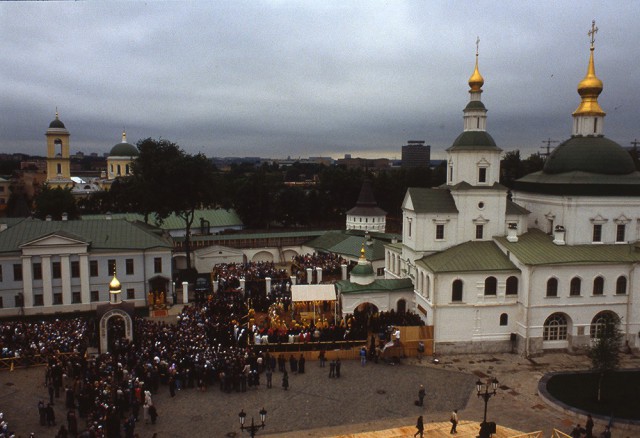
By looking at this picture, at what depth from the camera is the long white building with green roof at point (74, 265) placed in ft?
106

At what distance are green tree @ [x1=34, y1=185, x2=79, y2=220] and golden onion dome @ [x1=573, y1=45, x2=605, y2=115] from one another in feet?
148

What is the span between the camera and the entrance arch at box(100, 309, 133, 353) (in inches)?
974

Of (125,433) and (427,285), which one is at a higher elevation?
(427,285)

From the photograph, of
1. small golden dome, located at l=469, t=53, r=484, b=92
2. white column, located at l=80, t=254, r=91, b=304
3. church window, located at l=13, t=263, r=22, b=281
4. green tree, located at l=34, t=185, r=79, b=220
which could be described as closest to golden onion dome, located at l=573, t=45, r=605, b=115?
small golden dome, located at l=469, t=53, r=484, b=92

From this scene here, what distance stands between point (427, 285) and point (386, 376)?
A: 6.37 m

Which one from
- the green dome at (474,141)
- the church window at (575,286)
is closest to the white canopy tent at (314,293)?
the green dome at (474,141)

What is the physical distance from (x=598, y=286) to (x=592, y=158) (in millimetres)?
8003

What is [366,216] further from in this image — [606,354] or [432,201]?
[606,354]

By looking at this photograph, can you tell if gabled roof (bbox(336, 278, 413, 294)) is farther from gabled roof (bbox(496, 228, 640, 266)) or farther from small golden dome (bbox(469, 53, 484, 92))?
small golden dome (bbox(469, 53, 484, 92))

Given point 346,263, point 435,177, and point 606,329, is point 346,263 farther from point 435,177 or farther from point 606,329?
point 435,177

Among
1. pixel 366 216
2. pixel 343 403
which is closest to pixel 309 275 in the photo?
pixel 366 216

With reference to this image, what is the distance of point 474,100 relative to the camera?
32719 mm

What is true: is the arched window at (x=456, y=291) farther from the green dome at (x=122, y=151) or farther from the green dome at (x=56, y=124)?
the green dome at (x=122, y=151)

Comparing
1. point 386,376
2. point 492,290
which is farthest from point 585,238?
point 386,376
